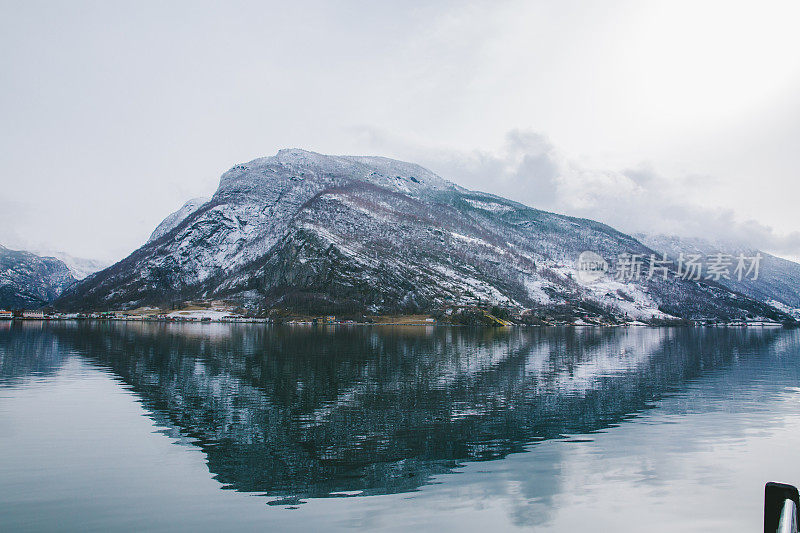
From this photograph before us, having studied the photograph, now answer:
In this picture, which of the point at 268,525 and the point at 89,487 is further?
the point at 89,487

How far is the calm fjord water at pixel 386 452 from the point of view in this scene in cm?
2011

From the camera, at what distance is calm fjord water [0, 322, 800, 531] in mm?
20109

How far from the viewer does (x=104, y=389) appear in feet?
166

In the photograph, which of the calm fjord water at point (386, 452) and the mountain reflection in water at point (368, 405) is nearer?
the calm fjord water at point (386, 452)

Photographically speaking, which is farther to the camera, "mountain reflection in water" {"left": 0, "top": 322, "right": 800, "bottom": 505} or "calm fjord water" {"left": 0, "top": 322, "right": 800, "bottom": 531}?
"mountain reflection in water" {"left": 0, "top": 322, "right": 800, "bottom": 505}

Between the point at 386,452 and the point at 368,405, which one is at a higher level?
the point at 386,452

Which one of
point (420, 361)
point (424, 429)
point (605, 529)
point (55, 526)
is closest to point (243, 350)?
point (420, 361)

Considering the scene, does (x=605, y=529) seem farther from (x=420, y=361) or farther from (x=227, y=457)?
(x=420, y=361)

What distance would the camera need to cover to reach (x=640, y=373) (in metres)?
71.0

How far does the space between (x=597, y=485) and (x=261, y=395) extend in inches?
1327

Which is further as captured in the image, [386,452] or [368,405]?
[368,405]

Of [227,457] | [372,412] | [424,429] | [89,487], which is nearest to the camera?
[89,487]

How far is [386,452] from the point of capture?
2858 centimetres

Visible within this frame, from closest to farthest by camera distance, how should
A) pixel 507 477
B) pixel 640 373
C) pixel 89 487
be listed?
pixel 89 487 → pixel 507 477 → pixel 640 373
